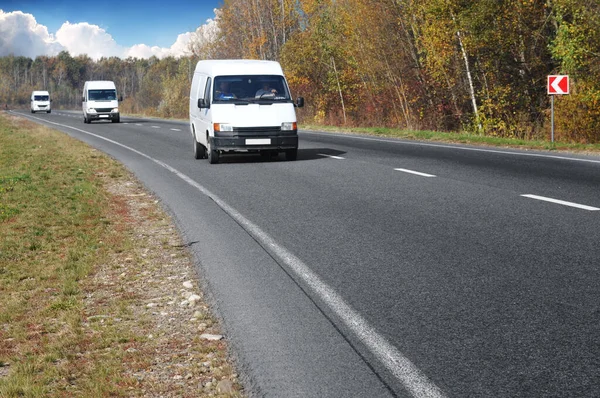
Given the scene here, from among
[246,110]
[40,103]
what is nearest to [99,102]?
[246,110]

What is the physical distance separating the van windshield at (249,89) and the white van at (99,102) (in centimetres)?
2814

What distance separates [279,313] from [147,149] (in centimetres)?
1719

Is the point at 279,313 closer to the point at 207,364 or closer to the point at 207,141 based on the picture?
the point at 207,364

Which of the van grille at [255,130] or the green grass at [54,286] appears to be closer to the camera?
the green grass at [54,286]

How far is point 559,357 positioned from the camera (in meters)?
3.92

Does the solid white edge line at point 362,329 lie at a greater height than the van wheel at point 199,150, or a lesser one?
lesser

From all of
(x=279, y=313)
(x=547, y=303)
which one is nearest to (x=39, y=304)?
(x=279, y=313)

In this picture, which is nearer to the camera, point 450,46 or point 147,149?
point 147,149

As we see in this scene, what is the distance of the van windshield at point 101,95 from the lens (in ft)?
140

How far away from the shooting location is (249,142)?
15.7 meters

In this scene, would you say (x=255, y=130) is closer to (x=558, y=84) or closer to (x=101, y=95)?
(x=558, y=84)

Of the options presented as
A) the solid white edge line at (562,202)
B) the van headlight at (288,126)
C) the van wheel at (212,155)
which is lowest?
the solid white edge line at (562,202)

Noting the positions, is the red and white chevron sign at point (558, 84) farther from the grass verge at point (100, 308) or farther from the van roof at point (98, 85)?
the van roof at point (98, 85)

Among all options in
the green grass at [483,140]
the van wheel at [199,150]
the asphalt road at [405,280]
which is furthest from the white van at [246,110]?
the green grass at [483,140]
